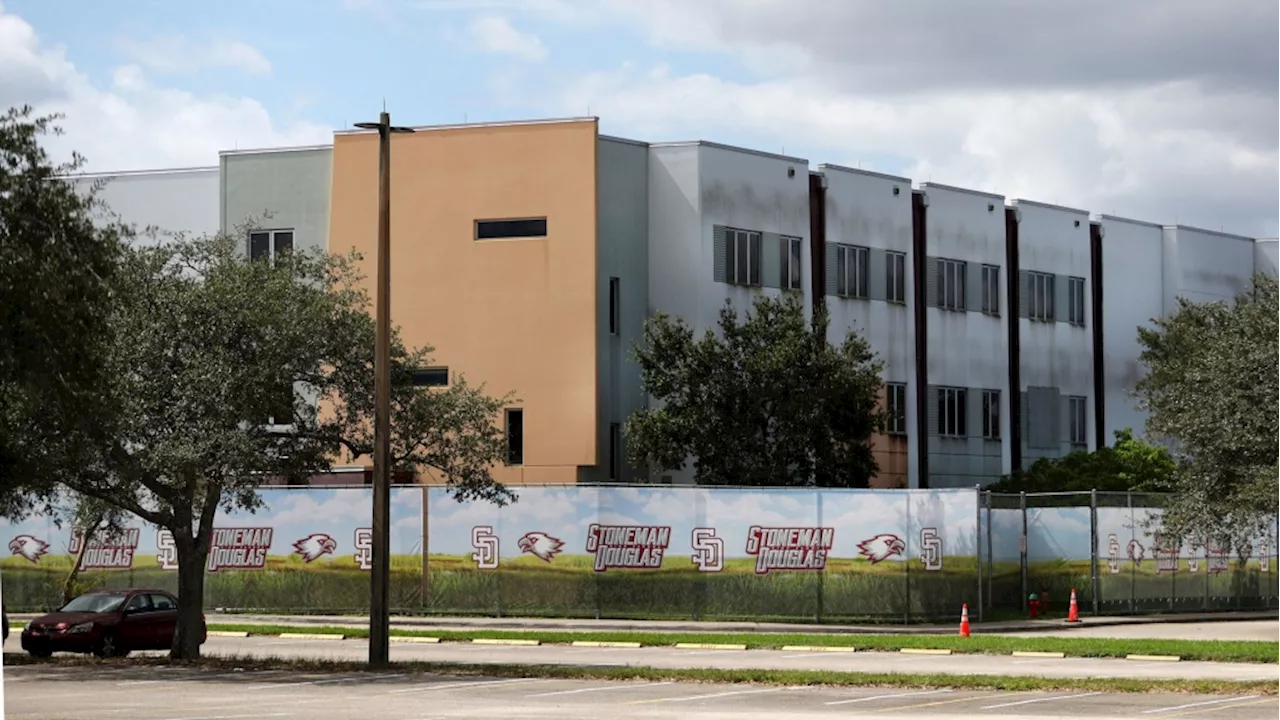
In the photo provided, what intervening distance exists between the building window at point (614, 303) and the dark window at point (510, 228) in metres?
2.62

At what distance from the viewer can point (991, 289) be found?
2616 inches

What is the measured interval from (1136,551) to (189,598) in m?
27.3

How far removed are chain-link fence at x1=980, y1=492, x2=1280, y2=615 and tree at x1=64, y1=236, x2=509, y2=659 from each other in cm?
1991

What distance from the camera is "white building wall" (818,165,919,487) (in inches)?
2378

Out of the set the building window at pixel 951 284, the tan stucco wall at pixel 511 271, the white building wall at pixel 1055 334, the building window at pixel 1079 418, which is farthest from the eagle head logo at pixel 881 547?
the building window at pixel 1079 418

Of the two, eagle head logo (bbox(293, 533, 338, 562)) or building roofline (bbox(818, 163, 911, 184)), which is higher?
building roofline (bbox(818, 163, 911, 184))

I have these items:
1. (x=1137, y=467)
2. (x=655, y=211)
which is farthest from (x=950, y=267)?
(x=655, y=211)

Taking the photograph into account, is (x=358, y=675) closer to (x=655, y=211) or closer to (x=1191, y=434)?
(x=1191, y=434)

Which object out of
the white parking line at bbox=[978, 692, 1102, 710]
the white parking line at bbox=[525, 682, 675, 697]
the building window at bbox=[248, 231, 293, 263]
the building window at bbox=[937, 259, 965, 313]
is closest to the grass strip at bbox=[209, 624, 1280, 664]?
the white parking line at bbox=[978, 692, 1102, 710]

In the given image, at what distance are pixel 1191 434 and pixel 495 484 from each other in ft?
51.0

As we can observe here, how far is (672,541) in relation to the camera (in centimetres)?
4619

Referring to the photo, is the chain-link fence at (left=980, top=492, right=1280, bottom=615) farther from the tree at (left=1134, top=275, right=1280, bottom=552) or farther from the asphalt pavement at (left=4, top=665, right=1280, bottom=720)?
the asphalt pavement at (left=4, top=665, right=1280, bottom=720)

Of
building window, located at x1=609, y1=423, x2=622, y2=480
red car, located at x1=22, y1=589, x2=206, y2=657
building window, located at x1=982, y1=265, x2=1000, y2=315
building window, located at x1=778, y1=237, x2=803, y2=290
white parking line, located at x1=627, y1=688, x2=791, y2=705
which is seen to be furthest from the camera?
building window, located at x1=982, y1=265, x2=1000, y2=315

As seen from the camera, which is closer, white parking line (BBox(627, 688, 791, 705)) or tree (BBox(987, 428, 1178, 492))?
white parking line (BBox(627, 688, 791, 705))
